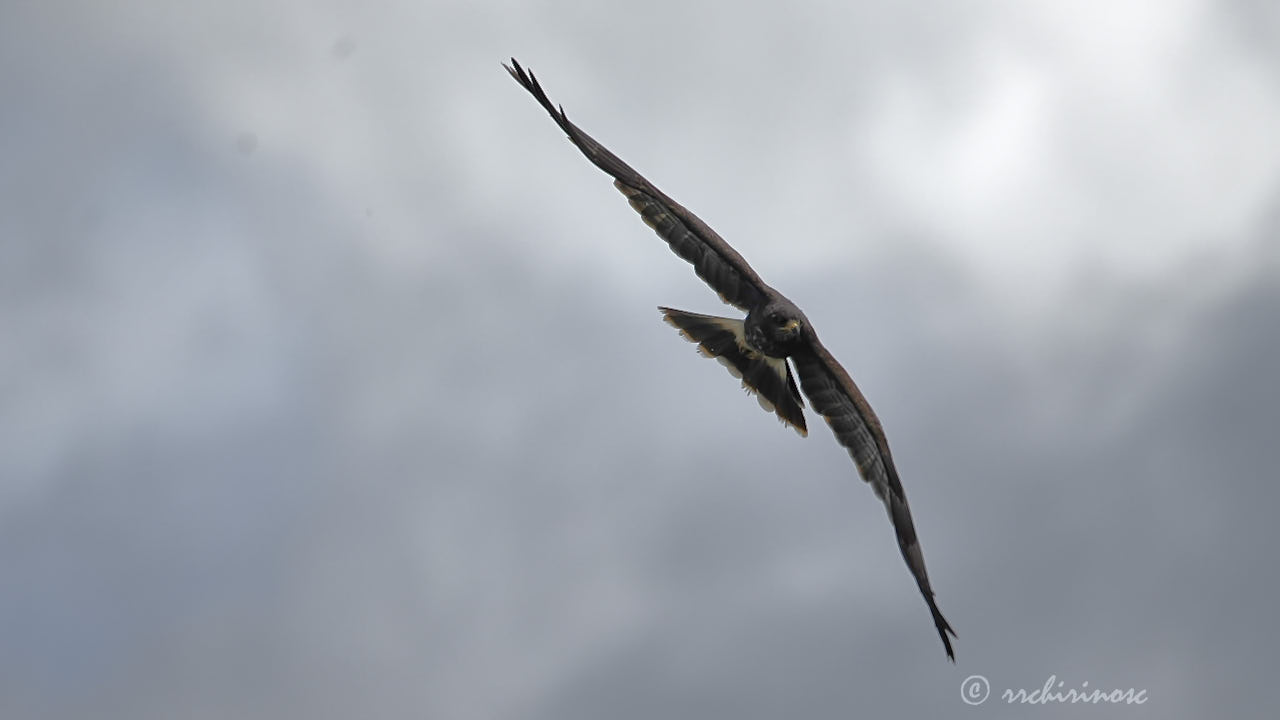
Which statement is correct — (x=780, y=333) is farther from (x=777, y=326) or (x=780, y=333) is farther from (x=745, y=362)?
(x=745, y=362)

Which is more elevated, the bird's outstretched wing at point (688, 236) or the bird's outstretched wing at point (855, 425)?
the bird's outstretched wing at point (688, 236)

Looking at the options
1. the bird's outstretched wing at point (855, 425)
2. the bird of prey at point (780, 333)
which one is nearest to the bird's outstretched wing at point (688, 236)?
the bird of prey at point (780, 333)

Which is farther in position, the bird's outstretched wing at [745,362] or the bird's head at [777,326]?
the bird's outstretched wing at [745,362]

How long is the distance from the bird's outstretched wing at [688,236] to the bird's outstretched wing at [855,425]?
154 centimetres

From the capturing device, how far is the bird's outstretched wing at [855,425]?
22094 mm

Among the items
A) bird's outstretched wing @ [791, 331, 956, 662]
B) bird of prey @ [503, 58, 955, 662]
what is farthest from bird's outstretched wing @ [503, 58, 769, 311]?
bird's outstretched wing @ [791, 331, 956, 662]

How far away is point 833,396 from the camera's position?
22.7 meters

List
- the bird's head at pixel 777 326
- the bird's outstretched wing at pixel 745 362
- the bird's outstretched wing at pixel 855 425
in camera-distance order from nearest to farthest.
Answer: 1. the bird's head at pixel 777 326
2. the bird's outstretched wing at pixel 855 425
3. the bird's outstretched wing at pixel 745 362

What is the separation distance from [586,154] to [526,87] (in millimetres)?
1955

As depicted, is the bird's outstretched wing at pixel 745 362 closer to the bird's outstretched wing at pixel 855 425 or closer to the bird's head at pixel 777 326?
the bird's outstretched wing at pixel 855 425

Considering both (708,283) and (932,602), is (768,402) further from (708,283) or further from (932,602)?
(932,602)

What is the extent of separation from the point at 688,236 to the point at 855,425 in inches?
188

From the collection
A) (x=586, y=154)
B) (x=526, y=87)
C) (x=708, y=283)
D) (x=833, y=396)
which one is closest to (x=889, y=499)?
(x=833, y=396)

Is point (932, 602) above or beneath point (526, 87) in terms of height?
beneath
